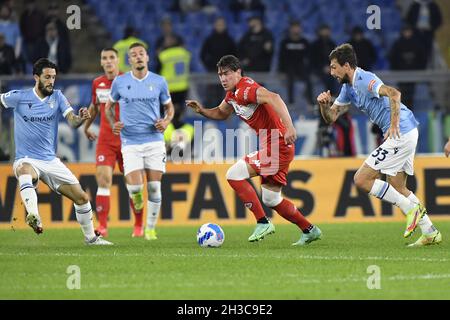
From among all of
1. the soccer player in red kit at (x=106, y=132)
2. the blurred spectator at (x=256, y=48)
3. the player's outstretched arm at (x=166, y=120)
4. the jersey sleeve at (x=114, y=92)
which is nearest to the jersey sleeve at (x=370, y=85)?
the player's outstretched arm at (x=166, y=120)

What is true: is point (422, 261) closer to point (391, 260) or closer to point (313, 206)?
point (391, 260)

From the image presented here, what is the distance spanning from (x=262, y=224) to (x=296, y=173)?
16.1 feet

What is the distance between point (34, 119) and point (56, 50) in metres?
8.49

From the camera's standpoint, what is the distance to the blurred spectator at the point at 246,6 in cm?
2405

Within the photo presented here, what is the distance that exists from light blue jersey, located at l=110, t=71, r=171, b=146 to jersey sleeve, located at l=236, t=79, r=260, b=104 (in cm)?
206

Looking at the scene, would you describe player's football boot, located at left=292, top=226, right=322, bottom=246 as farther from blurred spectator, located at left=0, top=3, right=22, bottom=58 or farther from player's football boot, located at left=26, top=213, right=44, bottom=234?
blurred spectator, located at left=0, top=3, right=22, bottom=58

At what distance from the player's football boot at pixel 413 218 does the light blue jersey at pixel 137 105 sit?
381cm

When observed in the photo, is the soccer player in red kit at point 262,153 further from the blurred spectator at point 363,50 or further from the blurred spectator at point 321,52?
the blurred spectator at point 363,50

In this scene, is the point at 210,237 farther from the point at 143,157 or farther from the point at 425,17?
the point at 425,17

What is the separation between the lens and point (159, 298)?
27.9 feet

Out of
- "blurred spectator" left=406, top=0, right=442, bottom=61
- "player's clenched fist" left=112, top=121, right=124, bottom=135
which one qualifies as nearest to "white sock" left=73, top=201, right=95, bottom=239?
"player's clenched fist" left=112, top=121, right=124, bottom=135

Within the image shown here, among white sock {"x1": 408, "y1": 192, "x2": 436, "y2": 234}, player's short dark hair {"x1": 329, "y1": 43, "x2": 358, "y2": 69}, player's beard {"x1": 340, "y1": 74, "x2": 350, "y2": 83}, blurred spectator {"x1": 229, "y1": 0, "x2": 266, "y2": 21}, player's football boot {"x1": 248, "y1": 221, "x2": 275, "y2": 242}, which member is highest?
blurred spectator {"x1": 229, "y1": 0, "x2": 266, "y2": 21}

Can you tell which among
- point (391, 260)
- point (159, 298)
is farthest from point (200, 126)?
point (159, 298)

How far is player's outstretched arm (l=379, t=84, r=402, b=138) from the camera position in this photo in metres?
11.7
